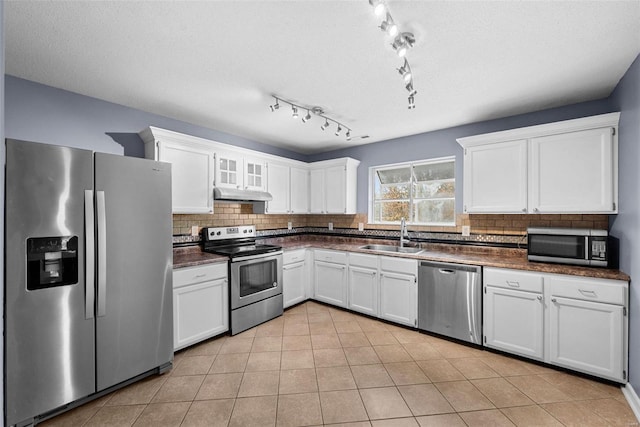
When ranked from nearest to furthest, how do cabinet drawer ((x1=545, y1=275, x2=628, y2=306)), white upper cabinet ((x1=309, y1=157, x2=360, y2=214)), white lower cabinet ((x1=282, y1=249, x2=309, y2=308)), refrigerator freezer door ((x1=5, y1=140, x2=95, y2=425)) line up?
refrigerator freezer door ((x1=5, y1=140, x2=95, y2=425))
cabinet drawer ((x1=545, y1=275, x2=628, y2=306))
white lower cabinet ((x1=282, y1=249, x2=309, y2=308))
white upper cabinet ((x1=309, y1=157, x2=360, y2=214))

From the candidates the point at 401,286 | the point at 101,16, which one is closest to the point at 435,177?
the point at 401,286

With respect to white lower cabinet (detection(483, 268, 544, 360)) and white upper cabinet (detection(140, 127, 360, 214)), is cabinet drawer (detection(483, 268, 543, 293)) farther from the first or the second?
white upper cabinet (detection(140, 127, 360, 214))

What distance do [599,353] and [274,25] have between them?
3483 millimetres

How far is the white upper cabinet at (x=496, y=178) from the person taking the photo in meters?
3.04

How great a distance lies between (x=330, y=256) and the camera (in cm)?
425

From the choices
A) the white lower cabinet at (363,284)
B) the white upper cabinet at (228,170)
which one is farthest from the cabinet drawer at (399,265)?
the white upper cabinet at (228,170)

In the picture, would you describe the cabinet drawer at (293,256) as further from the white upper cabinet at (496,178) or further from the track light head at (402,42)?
the track light head at (402,42)

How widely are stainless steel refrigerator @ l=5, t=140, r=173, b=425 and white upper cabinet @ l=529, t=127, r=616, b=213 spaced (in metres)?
3.50

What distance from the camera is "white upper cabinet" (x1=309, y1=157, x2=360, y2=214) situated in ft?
15.3

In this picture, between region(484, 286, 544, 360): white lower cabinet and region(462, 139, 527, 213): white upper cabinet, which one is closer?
region(484, 286, 544, 360): white lower cabinet

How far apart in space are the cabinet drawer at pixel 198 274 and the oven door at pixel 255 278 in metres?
0.13

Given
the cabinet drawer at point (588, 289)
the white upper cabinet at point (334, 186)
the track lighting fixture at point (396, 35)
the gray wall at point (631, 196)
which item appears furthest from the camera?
the white upper cabinet at point (334, 186)

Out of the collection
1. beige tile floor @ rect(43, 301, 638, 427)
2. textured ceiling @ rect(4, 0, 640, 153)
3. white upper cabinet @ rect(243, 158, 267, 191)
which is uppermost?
textured ceiling @ rect(4, 0, 640, 153)

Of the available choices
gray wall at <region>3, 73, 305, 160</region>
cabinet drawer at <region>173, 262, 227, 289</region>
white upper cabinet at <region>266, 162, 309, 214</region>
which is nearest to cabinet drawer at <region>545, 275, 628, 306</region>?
cabinet drawer at <region>173, 262, 227, 289</region>
